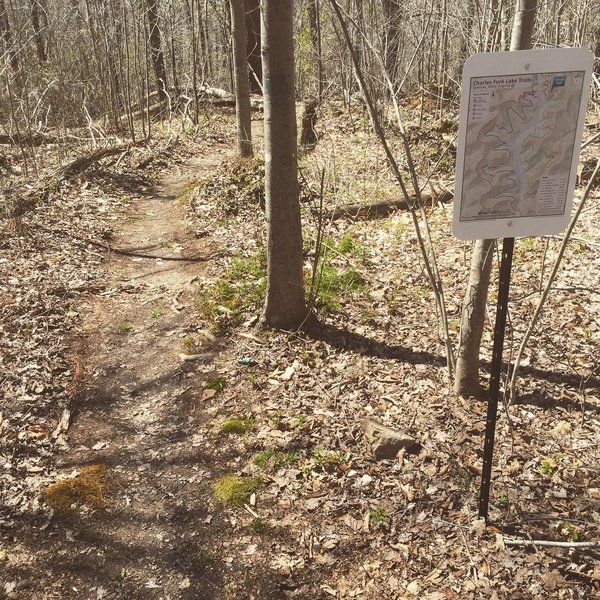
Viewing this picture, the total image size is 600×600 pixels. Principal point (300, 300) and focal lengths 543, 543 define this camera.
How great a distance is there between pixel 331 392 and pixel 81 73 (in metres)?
15.4

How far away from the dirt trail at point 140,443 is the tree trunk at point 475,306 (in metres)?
2.15

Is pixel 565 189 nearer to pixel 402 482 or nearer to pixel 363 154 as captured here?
pixel 402 482

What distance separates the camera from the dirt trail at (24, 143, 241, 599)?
336 cm

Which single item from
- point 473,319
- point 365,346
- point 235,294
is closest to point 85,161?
point 235,294

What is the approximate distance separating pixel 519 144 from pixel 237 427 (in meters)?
3.05

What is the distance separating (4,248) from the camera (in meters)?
7.34

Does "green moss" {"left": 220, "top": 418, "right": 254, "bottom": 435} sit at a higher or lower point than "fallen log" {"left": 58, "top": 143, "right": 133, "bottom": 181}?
lower

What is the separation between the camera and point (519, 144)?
2658 millimetres

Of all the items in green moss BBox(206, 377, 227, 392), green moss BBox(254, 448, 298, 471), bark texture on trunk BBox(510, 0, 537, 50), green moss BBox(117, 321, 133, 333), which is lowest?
green moss BBox(254, 448, 298, 471)

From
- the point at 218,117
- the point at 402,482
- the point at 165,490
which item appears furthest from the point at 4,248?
the point at 218,117

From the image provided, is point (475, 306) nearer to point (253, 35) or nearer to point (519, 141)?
point (519, 141)

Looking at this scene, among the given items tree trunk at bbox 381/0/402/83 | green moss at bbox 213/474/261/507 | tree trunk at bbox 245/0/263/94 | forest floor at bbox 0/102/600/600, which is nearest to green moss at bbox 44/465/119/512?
forest floor at bbox 0/102/600/600

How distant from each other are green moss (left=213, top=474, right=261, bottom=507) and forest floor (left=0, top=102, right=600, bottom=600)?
1 cm

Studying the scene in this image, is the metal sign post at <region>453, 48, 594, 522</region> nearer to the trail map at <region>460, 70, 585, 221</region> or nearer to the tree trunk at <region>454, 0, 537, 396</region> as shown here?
the trail map at <region>460, 70, 585, 221</region>
